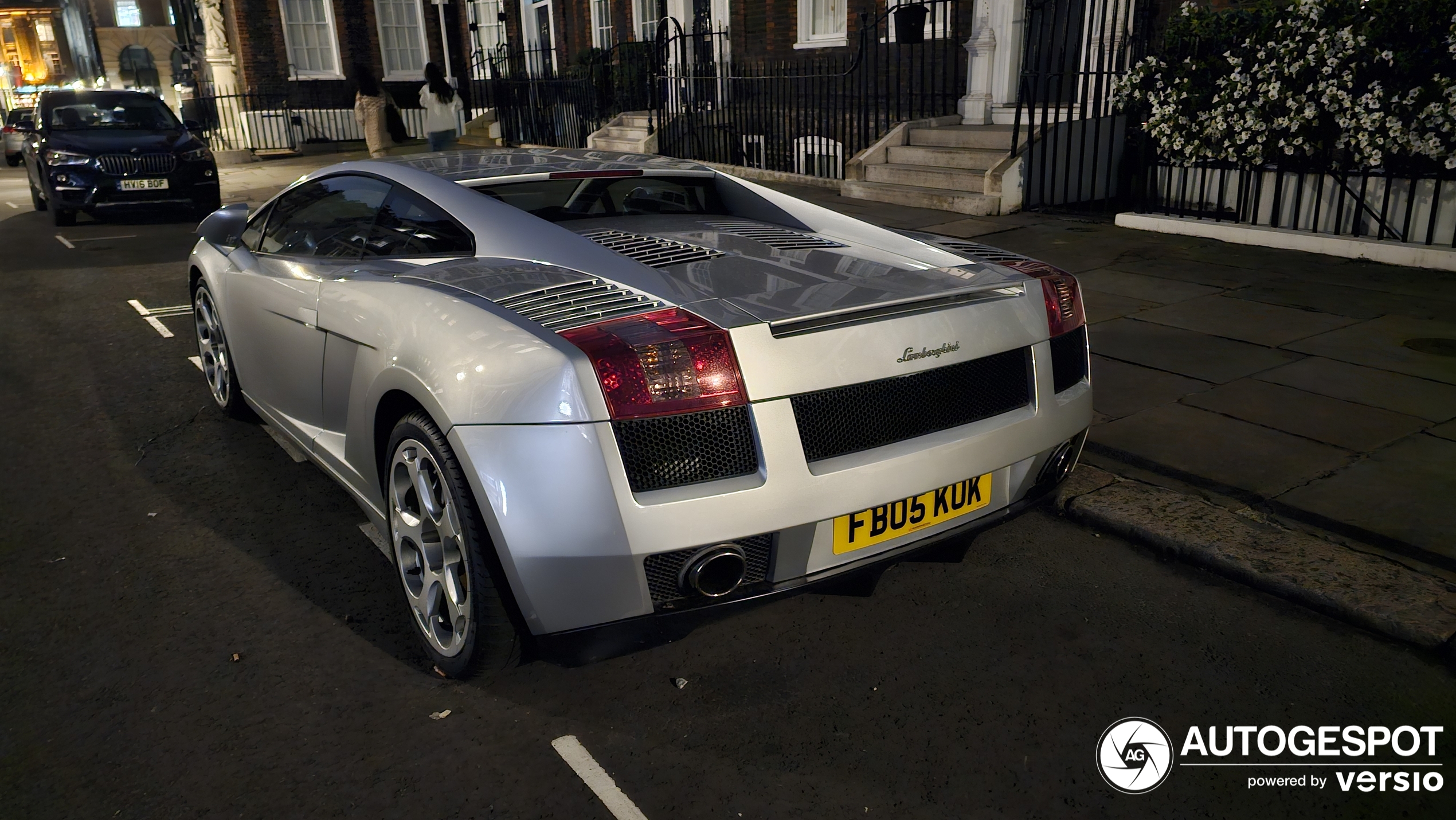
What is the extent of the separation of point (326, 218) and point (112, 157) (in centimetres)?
1077

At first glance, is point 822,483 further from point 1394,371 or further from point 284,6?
point 284,6

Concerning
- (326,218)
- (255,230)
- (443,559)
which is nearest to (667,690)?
(443,559)

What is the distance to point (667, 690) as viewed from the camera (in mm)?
2855

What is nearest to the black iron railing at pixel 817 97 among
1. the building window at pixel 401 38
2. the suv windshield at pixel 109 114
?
the suv windshield at pixel 109 114

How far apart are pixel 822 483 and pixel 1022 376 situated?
821 mm

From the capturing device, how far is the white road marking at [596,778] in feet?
7.75

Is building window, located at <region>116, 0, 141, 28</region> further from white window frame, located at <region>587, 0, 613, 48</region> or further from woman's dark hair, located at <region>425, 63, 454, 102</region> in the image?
woman's dark hair, located at <region>425, 63, 454, 102</region>

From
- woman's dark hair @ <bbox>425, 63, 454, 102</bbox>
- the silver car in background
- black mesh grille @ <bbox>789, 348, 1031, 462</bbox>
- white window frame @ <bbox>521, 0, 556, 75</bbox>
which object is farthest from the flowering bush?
white window frame @ <bbox>521, 0, 556, 75</bbox>

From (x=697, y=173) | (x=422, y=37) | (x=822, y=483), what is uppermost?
(x=422, y=37)

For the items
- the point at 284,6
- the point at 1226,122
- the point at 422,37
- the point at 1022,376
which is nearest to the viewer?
the point at 1022,376

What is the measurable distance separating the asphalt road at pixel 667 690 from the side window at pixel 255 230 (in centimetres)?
119

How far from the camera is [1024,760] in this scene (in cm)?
253

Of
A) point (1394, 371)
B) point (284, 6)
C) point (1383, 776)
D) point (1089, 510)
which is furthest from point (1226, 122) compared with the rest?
point (284, 6)

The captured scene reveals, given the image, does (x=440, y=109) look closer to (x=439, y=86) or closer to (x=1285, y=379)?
(x=439, y=86)
